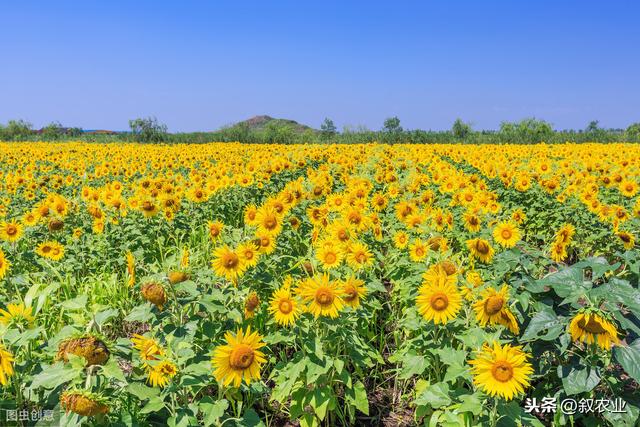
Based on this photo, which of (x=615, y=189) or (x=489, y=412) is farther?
(x=615, y=189)

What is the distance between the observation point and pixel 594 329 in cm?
195

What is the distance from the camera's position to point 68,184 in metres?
8.12

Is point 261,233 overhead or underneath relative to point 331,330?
overhead

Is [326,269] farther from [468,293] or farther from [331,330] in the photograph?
[468,293]

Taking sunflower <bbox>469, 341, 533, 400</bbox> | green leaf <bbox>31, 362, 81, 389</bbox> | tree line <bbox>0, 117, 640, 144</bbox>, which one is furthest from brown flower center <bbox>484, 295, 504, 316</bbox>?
tree line <bbox>0, 117, 640, 144</bbox>

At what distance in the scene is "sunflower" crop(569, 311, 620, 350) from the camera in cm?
187

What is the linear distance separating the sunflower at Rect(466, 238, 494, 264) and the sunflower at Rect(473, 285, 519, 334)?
879mm

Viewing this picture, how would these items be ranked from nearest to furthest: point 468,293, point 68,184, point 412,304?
point 468,293 < point 412,304 < point 68,184

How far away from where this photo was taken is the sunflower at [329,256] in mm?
3020

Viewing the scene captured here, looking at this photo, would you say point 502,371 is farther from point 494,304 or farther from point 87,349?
point 87,349

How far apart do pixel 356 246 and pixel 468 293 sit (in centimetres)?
98

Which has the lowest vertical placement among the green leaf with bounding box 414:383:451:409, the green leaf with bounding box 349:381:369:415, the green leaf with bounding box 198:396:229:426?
the green leaf with bounding box 349:381:369:415

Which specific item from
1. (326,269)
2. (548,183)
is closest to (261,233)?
(326,269)

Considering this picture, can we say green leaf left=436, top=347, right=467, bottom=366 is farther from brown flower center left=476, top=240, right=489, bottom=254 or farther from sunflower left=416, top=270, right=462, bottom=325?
brown flower center left=476, top=240, right=489, bottom=254
